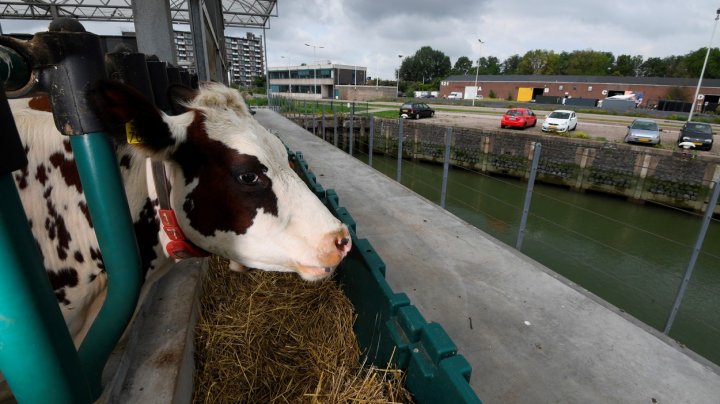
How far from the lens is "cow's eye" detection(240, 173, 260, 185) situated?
1356mm

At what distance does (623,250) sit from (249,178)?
1058 centimetres

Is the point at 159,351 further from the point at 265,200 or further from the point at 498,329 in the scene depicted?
the point at 498,329

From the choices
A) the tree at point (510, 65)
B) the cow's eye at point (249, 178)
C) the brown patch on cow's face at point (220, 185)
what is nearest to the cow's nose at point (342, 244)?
the brown patch on cow's face at point (220, 185)

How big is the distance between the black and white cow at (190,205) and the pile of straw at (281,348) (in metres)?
0.60

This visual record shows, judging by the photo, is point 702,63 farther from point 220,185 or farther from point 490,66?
point 220,185

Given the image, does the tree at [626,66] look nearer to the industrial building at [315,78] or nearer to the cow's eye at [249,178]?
the industrial building at [315,78]

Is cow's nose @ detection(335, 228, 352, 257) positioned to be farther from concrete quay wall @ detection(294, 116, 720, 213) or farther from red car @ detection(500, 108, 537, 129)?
red car @ detection(500, 108, 537, 129)

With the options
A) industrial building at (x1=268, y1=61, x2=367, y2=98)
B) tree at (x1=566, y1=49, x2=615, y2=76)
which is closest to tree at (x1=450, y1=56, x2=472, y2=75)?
tree at (x1=566, y1=49, x2=615, y2=76)

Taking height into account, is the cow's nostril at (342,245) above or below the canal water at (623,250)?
above

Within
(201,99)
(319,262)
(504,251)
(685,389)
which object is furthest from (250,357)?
(504,251)

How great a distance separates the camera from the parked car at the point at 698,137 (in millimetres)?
13461

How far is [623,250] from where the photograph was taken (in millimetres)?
9008

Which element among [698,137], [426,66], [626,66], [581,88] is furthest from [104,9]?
[626,66]

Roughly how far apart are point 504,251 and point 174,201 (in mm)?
3107
